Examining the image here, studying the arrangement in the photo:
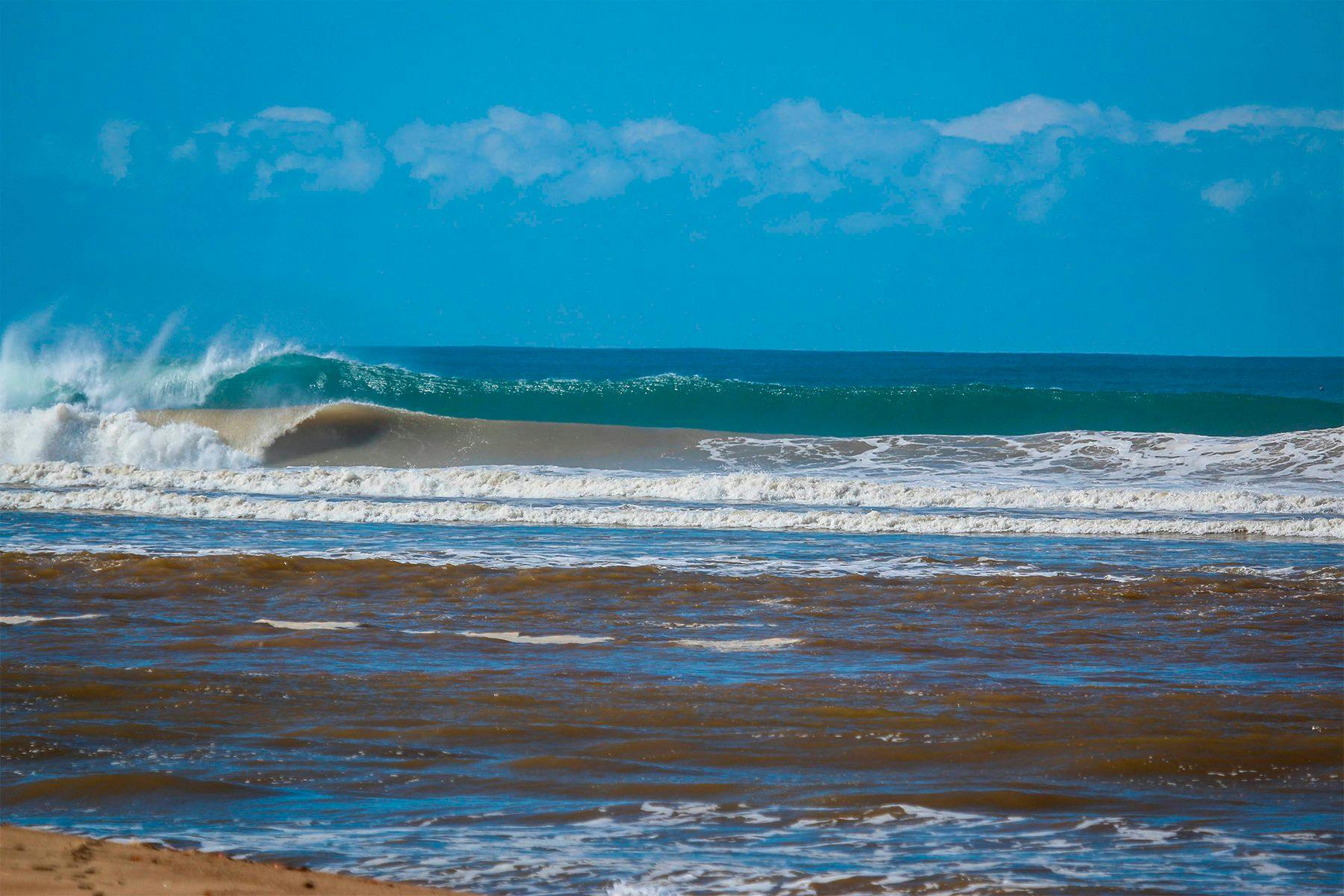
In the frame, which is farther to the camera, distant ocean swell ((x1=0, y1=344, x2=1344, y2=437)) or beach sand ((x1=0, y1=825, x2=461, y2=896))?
distant ocean swell ((x1=0, y1=344, x2=1344, y2=437))

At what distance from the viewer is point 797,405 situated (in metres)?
29.6

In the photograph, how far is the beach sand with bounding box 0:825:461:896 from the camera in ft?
8.86

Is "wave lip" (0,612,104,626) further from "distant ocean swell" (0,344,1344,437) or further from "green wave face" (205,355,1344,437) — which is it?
"green wave face" (205,355,1344,437)

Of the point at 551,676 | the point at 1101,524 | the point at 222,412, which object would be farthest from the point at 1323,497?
the point at 222,412

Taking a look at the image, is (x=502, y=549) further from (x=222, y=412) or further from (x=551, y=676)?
(x=222, y=412)

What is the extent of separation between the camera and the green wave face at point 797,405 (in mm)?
28438

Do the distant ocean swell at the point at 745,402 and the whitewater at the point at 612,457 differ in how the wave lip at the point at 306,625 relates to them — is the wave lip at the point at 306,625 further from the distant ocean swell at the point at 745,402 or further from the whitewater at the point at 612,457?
the distant ocean swell at the point at 745,402

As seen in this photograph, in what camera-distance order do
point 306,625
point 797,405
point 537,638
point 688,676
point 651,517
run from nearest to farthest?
1. point 688,676
2. point 537,638
3. point 306,625
4. point 651,517
5. point 797,405

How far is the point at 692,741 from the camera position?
4449mm

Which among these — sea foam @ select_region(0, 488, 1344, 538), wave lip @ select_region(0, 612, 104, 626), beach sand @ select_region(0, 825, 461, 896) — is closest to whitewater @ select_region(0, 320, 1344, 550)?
sea foam @ select_region(0, 488, 1344, 538)

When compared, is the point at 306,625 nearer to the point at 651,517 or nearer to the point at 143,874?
the point at 143,874

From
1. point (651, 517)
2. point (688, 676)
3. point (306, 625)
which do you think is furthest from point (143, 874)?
point (651, 517)

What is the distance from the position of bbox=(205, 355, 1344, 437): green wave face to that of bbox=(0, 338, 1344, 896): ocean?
1181cm

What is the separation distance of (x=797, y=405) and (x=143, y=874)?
27234 mm
